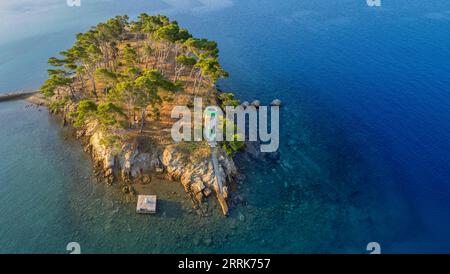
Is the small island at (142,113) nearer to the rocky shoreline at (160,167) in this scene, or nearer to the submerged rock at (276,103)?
the rocky shoreline at (160,167)

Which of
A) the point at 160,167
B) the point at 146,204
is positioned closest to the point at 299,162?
the point at 160,167

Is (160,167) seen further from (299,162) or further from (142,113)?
(299,162)

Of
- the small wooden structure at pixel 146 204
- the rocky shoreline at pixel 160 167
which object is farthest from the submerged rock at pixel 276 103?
the small wooden structure at pixel 146 204

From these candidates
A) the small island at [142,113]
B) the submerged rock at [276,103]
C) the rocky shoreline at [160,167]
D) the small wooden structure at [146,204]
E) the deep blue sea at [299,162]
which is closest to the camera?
the deep blue sea at [299,162]

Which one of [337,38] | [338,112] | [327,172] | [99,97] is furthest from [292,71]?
[99,97]

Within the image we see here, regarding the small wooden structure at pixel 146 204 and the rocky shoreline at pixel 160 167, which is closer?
the small wooden structure at pixel 146 204

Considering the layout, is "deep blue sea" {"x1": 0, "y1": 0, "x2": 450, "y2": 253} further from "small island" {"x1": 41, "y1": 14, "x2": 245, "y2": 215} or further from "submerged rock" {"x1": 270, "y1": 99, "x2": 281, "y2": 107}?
"small island" {"x1": 41, "y1": 14, "x2": 245, "y2": 215}
